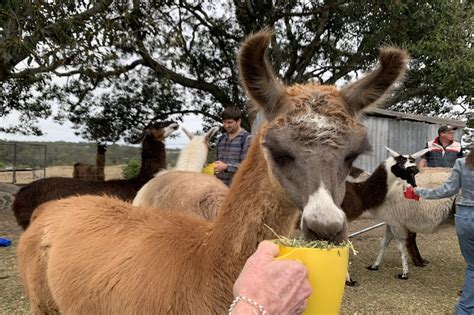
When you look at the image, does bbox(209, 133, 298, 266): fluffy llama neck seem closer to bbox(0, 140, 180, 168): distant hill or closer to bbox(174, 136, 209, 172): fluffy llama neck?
bbox(174, 136, 209, 172): fluffy llama neck

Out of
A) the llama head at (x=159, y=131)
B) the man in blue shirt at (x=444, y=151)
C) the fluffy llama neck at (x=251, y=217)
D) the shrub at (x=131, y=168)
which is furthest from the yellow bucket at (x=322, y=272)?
the shrub at (x=131, y=168)

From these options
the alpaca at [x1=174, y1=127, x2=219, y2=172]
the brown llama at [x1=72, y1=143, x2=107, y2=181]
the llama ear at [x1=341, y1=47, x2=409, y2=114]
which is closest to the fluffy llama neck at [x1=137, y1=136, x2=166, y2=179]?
the alpaca at [x1=174, y1=127, x2=219, y2=172]

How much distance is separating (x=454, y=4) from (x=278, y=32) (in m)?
5.93

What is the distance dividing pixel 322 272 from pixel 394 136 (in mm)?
12763

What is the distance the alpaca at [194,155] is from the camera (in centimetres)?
600

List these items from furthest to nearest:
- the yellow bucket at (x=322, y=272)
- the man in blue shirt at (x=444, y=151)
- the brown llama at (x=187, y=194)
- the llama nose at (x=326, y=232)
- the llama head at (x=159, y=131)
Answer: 1. the man in blue shirt at (x=444, y=151)
2. the llama head at (x=159, y=131)
3. the brown llama at (x=187, y=194)
4. the llama nose at (x=326, y=232)
5. the yellow bucket at (x=322, y=272)

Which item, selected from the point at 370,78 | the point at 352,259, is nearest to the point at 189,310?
the point at 370,78

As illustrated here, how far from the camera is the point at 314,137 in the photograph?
185cm

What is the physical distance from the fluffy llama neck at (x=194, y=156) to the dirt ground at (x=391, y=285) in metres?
2.74

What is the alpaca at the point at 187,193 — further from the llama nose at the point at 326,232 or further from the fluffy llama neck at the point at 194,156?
the llama nose at the point at 326,232

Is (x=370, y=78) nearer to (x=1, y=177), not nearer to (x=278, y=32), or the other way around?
(x=278, y=32)

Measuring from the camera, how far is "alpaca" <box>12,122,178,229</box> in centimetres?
724

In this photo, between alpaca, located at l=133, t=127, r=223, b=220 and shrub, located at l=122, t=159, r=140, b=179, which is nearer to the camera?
alpaca, located at l=133, t=127, r=223, b=220

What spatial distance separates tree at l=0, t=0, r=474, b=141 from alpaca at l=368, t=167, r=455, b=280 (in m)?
3.38
